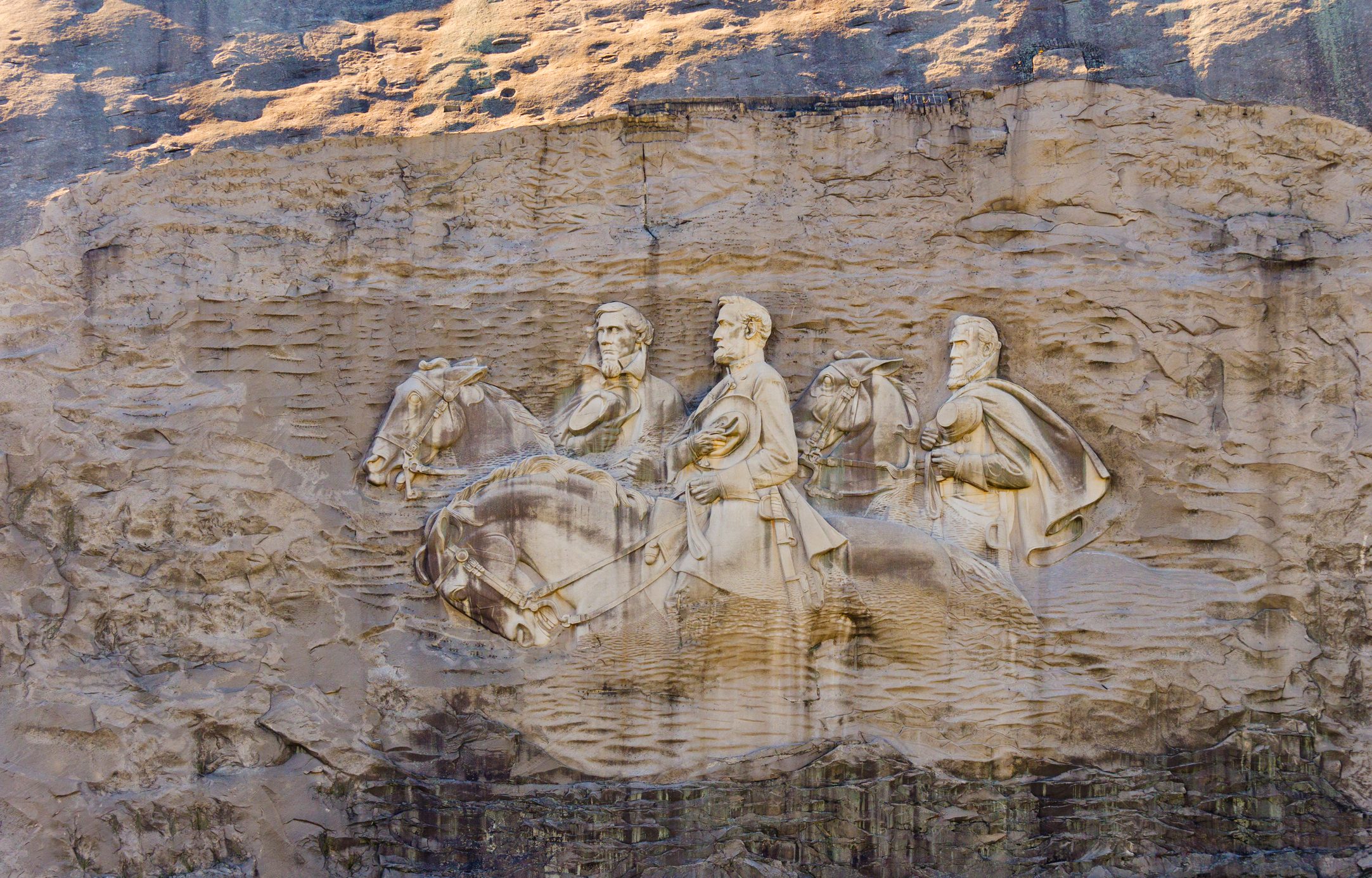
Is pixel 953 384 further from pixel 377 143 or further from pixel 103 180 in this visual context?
pixel 103 180

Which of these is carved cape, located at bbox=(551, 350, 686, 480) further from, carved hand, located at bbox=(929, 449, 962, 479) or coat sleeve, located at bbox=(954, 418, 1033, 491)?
coat sleeve, located at bbox=(954, 418, 1033, 491)

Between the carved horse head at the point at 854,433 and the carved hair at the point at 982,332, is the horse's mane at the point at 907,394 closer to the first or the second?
the carved horse head at the point at 854,433

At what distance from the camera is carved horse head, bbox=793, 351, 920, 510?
745 centimetres

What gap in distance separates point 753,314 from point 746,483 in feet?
Answer: 2.89

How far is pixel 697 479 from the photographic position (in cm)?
A: 732

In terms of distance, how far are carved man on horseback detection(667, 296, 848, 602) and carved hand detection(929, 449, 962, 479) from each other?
0.62 meters

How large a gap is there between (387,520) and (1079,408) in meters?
3.56

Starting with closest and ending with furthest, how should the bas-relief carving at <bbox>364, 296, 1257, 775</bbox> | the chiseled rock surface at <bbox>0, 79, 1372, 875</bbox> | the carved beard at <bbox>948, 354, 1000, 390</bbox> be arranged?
1. the chiseled rock surface at <bbox>0, 79, 1372, 875</bbox>
2. the bas-relief carving at <bbox>364, 296, 1257, 775</bbox>
3. the carved beard at <bbox>948, 354, 1000, 390</bbox>

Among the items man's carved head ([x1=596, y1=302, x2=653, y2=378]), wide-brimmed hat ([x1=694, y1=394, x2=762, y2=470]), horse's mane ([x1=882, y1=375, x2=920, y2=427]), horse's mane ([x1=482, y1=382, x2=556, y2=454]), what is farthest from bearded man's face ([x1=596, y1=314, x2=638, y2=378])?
horse's mane ([x1=882, y1=375, x2=920, y2=427])

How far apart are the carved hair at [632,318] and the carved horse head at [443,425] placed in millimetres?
650

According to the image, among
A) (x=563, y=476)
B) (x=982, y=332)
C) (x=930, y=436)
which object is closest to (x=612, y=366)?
(x=563, y=476)

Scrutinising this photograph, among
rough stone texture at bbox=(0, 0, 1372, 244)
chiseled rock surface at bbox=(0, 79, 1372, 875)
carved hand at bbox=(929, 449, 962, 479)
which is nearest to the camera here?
chiseled rock surface at bbox=(0, 79, 1372, 875)

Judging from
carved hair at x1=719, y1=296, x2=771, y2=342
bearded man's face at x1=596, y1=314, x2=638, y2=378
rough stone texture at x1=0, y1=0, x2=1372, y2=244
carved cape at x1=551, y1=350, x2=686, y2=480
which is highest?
rough stone texture at x1=0, y1=0, x2=1372, y2=244

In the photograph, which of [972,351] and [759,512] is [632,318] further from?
[972,351]
